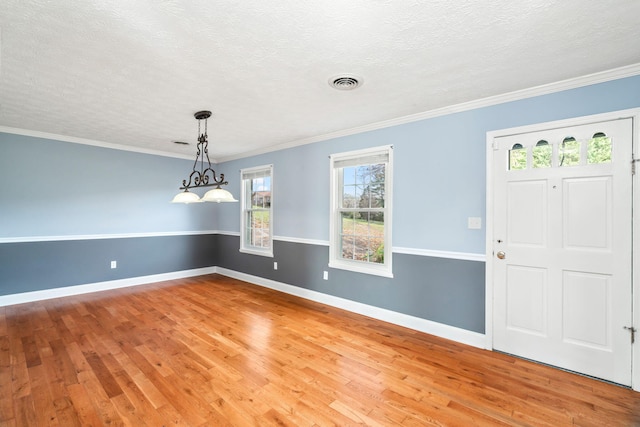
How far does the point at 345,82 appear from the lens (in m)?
2.58

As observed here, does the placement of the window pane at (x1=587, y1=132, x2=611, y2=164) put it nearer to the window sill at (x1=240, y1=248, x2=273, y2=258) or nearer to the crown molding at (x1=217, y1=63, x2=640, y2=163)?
the crown molding at (x1=217, y1=63, x2=640, y2=163)

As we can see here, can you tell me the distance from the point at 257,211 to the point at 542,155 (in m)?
4.45

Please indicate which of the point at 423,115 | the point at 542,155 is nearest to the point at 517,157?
the point at 542,155

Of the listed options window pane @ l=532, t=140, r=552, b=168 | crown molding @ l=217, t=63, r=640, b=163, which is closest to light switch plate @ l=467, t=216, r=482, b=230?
window pane @ l=532, t=140, r=552, b=168

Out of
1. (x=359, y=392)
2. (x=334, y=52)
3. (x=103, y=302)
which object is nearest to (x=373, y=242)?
(x=359, y=392)

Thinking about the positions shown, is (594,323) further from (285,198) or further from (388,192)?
(285,198)

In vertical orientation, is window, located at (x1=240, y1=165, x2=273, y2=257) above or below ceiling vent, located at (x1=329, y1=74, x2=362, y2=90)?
below

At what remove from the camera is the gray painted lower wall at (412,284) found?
3049mm

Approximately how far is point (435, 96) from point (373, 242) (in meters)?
1.90

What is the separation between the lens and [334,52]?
2109mm

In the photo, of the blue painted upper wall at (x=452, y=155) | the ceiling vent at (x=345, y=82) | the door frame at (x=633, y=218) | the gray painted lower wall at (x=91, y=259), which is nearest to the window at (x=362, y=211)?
the blue painted upper wall at (x=452, y=155)

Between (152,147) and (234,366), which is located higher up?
(152,147)

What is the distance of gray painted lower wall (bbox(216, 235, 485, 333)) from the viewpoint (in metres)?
3.05

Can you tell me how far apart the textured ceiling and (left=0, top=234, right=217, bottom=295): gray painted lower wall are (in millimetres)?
2145
